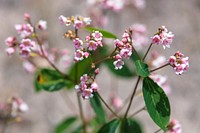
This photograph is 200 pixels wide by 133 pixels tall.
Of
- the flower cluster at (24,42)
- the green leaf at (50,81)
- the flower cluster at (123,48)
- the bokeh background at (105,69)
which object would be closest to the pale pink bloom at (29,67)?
the green leaf at (50,81)

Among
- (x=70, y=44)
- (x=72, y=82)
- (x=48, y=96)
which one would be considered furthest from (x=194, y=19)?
(x=72, y=82)

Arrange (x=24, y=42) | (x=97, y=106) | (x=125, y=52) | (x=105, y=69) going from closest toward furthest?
1. (x=125, y=52)
2. (x=24, y=42)
3. (x=97, y=106)
4. (x=105, y=69)

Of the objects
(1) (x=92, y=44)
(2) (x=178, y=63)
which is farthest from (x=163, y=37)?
(1) (x=92, y=44)

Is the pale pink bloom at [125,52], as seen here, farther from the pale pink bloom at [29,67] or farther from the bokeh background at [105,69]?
the bokeh background at [105,69]

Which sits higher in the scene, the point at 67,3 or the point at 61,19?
the point at 67,3

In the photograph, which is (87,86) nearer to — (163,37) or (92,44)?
(92,44)

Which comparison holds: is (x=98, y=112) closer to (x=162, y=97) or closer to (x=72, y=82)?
(x=72, y=82)
